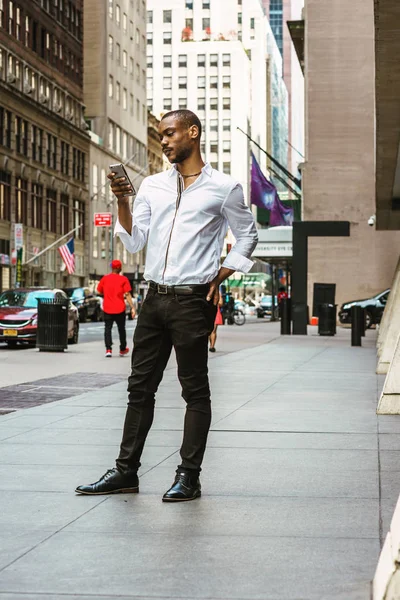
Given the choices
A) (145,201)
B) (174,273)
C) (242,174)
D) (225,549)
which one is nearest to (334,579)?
(225,549)

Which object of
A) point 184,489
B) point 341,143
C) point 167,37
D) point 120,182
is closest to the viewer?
point 120,182

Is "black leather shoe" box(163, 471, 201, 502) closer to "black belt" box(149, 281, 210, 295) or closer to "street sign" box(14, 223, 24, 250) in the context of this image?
"black belt" box(149, 281, 210, 295)

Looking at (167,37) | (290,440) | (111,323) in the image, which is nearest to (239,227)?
(290,440)

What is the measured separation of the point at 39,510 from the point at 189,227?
1705 millimetres

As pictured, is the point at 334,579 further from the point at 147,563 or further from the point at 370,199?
the point at 370,199

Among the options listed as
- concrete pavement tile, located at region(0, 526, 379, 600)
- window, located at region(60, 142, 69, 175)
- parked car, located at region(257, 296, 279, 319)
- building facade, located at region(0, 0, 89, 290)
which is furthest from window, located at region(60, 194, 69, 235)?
concrete pavement tile, located at region(0, 526, 379, 600)

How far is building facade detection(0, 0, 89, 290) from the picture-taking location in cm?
6512

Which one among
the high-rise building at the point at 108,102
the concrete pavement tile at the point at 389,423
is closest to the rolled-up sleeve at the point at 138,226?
the concrete pavement tile at the point at 389,423

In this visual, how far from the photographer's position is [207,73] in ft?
525

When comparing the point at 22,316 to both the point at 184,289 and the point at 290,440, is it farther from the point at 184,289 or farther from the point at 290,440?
the point at 184,289

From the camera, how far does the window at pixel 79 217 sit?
82062 millimetres

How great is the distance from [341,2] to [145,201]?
4147 centimetres

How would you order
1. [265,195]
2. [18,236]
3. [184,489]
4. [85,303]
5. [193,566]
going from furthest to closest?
[18,236], [85,303], [265,195], [184,489], [193,566]

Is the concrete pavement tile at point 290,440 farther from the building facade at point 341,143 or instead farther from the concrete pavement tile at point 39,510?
the building facade at point 341,143
